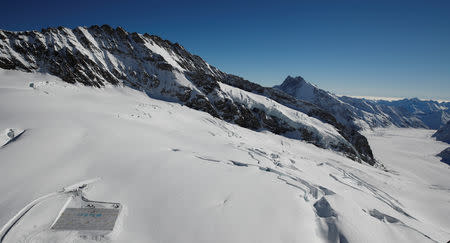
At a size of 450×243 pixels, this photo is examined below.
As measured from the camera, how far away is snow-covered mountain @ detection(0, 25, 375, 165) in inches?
1833

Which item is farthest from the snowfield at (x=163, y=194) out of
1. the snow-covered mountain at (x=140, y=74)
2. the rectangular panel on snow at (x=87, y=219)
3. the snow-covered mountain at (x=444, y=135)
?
the snow-covered mountain at (x=444, y=135)

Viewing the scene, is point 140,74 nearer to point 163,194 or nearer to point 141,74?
point 141,74

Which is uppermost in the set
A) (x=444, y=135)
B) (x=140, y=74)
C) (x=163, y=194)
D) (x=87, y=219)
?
(x=140, y=74)

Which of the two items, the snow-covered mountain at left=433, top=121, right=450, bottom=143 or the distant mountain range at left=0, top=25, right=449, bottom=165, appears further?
the snow-covered mountain at left=433, top=121, right=450, bottom=143

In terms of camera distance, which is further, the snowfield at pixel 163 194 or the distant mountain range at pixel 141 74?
the distant mountain range at pixel 141 74

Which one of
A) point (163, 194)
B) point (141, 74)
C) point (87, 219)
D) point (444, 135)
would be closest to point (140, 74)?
point (141, 74)

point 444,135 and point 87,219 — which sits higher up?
point 444,135

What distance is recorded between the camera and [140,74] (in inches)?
2409

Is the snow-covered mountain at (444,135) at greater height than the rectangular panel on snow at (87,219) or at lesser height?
greater

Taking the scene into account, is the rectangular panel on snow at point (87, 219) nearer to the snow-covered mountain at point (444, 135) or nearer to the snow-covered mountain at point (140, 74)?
the snow-covered mountain at point (140, 74)

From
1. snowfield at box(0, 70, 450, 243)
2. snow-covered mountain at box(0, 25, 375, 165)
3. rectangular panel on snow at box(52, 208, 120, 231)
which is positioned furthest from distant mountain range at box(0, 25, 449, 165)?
rectangular panel on snow at box(52, 208, 120, 231)

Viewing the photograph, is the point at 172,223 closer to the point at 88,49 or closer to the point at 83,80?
the point at 83,80

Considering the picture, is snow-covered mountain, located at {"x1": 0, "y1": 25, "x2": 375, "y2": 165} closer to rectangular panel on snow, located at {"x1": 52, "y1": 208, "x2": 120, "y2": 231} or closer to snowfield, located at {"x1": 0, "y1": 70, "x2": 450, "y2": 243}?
snowfield, located at {"x1": 0, "y1": 70, "x2": 450, "y2": 243}

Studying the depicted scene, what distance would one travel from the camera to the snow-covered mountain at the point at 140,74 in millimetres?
46562
